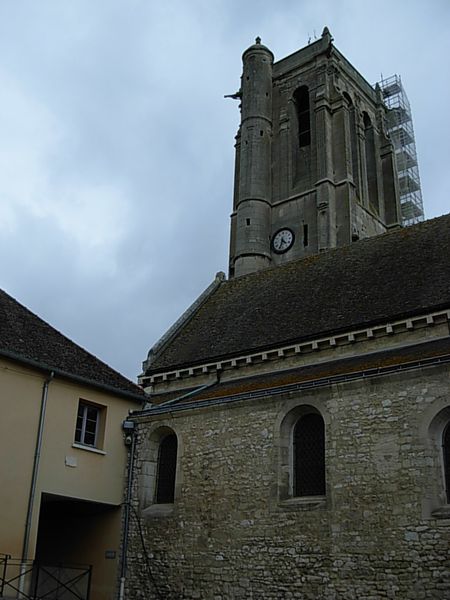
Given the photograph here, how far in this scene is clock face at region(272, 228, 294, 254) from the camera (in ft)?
141

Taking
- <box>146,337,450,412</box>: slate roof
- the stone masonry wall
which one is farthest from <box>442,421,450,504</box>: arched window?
<box>146,337,450,412</box>: slate roof

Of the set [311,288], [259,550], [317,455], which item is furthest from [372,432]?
[311,288]

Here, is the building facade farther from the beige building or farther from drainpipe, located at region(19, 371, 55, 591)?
drainpipe, located at region(19, 371, 55, 591)

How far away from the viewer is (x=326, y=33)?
47.7 metres

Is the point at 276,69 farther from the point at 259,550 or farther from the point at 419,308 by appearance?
the point at 259,550

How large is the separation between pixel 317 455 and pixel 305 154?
3285 centimetres

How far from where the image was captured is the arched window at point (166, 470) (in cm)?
1834

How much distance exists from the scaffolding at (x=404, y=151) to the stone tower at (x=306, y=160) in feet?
27.7

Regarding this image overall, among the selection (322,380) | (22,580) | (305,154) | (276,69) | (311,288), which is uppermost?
(276,69)

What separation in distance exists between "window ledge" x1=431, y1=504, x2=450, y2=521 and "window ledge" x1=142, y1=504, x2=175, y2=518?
661cm

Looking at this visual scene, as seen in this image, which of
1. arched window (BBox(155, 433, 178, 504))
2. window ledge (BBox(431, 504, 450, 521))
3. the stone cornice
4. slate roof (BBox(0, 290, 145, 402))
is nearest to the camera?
window ledge (BBox(431, 504, 450, 521))

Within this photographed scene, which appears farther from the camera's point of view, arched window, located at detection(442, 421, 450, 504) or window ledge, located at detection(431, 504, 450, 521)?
arched window, located at detection(442, 421, 450, 504)

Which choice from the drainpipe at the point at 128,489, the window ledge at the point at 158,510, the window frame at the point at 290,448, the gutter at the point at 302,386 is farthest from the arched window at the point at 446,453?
the drainpipe at the point at 128,489

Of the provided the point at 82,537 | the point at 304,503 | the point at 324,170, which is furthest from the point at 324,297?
the point at 324,170
